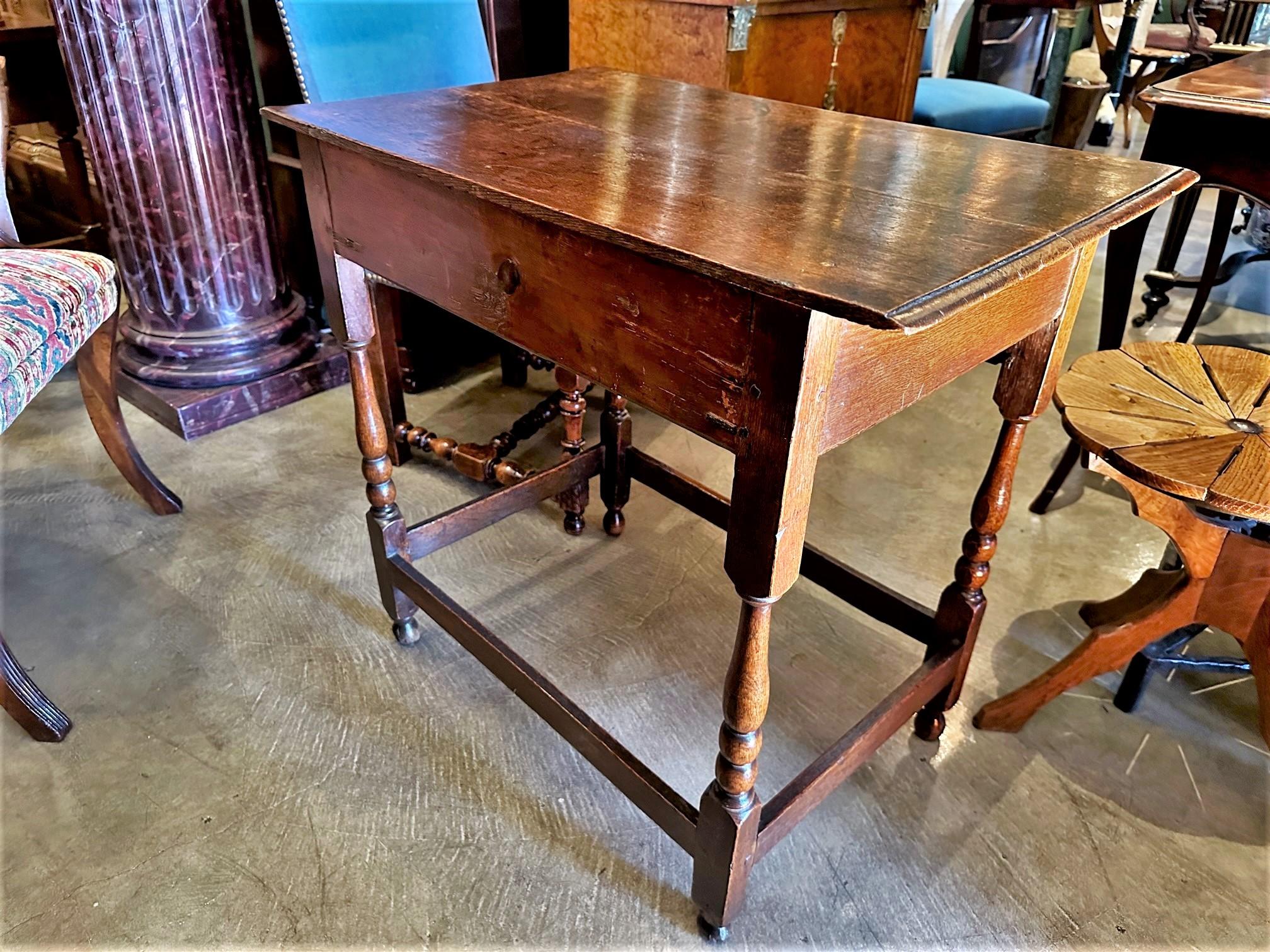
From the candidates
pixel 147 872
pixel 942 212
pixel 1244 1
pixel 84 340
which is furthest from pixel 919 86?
pixel 147 872

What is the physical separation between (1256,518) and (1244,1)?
286 centimetres

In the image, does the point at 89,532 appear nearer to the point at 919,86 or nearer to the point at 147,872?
the point at 147,872

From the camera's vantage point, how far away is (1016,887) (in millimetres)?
1208

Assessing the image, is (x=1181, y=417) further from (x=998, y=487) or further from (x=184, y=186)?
(x=184, y=186)

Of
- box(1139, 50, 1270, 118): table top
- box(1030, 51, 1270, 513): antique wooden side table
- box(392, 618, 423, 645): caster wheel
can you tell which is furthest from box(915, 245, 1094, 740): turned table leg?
box(392, 618, 423, 645): caster wheel

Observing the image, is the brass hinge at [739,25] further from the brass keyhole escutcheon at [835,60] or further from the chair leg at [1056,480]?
the chair leg at [1056,480]

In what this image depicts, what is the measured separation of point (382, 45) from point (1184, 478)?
156 centimetres

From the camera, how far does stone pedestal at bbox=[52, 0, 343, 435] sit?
6.40 feet

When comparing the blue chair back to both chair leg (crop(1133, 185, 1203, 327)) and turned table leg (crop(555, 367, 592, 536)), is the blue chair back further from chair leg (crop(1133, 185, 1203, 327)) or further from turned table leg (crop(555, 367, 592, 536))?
chair leg (crop(1133, 185, 1203, 327))

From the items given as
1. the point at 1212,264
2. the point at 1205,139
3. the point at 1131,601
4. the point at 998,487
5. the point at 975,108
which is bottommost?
the point at 1131,601

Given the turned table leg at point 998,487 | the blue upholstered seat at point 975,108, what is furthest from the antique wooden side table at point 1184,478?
the blue upholstered seat at point 975,108

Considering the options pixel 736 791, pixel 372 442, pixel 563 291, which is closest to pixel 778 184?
pixel 563 291

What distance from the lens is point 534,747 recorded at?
4.61 feet

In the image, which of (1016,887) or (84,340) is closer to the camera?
(1016,887)
